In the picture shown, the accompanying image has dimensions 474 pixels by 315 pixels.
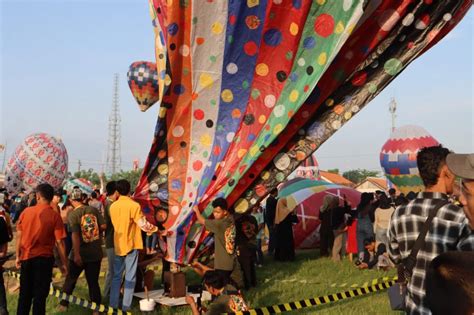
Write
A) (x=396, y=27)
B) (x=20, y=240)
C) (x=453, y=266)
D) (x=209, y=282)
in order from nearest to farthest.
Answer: (x=453, y=266), (x=209, y=282), (x=20, y=240), (x=396, y=27)

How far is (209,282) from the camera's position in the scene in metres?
6.25

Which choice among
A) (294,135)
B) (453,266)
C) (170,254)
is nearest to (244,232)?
(170,254)

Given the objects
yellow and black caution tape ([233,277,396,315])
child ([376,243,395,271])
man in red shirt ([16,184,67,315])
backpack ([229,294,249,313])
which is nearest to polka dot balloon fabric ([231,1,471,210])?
yellow and black caution tape ([233,277,396,315])

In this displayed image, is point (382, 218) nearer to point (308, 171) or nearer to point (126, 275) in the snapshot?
point (126, 275)

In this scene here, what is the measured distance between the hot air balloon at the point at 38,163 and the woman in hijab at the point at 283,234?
42.7 feet

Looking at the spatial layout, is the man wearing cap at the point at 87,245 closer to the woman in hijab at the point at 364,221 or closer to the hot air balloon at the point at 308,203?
the woman in hijab at the point at 364,221

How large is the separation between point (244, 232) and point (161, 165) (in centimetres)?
218

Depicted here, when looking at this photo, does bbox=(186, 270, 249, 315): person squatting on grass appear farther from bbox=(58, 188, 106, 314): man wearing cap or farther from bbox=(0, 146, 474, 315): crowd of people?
bbox=(58, 188, 106, 314): man wearing cap

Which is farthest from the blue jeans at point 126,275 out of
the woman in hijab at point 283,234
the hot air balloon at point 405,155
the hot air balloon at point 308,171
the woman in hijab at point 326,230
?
the hot air balloon at point 308,171

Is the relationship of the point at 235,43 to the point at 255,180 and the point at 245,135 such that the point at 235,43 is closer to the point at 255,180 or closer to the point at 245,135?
the point at 245,135

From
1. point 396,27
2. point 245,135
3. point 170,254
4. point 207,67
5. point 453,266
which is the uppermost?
point 396,27

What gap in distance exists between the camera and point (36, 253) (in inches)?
261

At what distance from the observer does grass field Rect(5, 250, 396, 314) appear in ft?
26.3

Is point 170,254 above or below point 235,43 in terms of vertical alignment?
below
